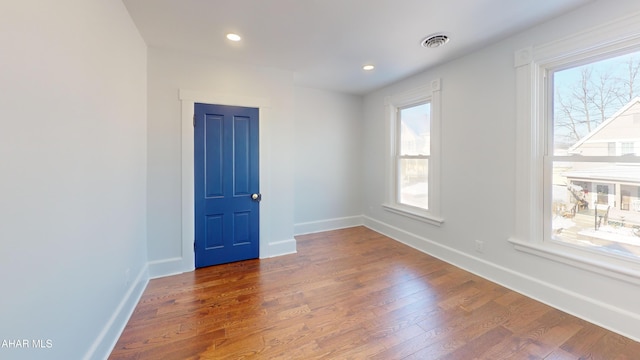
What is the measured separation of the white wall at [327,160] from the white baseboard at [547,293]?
5.50ft

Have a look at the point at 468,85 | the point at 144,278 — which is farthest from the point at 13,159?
the point at 468,85

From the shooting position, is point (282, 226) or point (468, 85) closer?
point (468, 85)

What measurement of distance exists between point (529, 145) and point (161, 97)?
378 cm

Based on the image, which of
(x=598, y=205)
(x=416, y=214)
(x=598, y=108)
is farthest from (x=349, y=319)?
(x=598, y=108)

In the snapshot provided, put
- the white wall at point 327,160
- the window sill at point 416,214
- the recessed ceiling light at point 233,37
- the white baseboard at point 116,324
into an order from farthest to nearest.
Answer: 1. the white wall at point 327,160
2. the window sill at point 416,214
3. the recessed ceiling light at point 233,37
4. the white baseboard at point 116,324

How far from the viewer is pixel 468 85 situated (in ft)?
9.53

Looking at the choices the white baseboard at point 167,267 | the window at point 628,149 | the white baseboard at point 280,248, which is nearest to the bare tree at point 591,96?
the window at point 628,149

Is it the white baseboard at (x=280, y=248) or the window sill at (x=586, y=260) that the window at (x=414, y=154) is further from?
the white baseboard at (x=280, y=248)

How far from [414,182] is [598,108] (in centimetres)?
211

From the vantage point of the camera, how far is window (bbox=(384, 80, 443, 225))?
3.39 m

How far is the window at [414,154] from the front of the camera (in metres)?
3.39

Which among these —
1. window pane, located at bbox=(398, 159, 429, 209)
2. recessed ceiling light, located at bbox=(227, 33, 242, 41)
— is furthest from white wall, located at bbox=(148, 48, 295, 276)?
window pane, located at bbox=(398, 159, 429, 209)

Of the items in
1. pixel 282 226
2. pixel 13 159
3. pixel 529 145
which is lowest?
pixel 282 226

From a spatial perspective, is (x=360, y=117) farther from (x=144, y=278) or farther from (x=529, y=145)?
(x=144, y=278)
